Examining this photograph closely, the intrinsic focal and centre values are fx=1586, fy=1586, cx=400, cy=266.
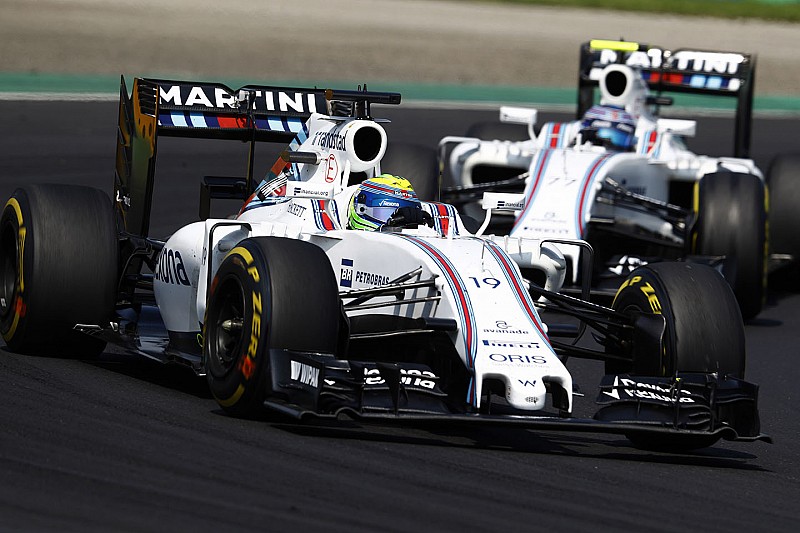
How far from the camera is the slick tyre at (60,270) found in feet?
31.6

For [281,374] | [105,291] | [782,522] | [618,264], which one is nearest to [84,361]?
[105,291]

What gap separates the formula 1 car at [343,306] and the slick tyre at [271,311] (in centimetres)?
1

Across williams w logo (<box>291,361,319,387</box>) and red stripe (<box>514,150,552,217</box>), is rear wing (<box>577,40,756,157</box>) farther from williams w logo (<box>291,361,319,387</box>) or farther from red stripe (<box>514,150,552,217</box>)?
williams w logo (<box>291,361,319,387</box>)

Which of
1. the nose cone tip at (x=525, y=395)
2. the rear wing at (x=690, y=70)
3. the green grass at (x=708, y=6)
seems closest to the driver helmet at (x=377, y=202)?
the nose cone tip at (x=525, y=395)

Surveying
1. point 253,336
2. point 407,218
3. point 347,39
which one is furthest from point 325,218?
point 347,39

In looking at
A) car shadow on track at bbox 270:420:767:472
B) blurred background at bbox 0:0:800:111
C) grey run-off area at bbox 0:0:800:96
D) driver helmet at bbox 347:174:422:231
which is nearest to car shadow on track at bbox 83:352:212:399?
car shadow on track at bbox 270:420:767:472

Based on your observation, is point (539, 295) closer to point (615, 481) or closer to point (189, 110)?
point (615, 481)

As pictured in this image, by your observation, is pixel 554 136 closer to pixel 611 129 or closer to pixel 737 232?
pixel 611 129

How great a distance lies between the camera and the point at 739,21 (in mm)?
45688

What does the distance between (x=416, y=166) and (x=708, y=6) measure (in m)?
34.2

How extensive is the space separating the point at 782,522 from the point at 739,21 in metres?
40.5

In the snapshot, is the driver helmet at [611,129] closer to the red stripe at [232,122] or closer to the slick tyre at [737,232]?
the slick tyre at [737,232]

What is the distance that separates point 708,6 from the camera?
4775cm

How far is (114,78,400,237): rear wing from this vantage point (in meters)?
10.6
